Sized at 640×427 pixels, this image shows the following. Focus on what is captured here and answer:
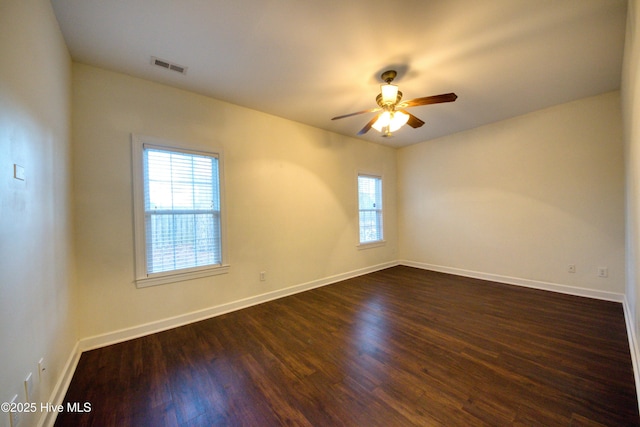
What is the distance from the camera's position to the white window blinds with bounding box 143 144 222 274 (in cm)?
260

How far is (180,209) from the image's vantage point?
2.77 m

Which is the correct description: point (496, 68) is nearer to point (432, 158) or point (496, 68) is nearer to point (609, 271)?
point (432, 158)

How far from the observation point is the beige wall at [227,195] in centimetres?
229

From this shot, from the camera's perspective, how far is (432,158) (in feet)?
16.1

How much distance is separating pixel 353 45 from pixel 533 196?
3.67 meters

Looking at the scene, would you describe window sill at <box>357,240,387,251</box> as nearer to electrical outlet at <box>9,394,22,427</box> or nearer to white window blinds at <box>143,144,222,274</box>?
white window blinds at <box>143,144,222,274</box>

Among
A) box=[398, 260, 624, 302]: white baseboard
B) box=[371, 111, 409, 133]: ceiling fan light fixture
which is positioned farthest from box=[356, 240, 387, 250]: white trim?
box=[371, 111, 409, 133]: ceiling fan light fixture

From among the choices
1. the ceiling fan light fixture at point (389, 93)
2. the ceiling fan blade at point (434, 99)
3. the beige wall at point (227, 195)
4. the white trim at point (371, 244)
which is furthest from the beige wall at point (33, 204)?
the white trim at point (371, 244)

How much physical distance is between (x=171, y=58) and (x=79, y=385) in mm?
2856

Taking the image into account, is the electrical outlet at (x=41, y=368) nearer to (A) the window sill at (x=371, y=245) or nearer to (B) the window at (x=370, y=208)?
(A) the window sill at (x=371, y=245)

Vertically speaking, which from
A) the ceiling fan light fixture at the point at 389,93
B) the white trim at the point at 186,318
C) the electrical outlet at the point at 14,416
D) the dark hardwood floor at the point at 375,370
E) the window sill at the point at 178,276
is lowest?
the dark hardwood floor at the point at 375,370

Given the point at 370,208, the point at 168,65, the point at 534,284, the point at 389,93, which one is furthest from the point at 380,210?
the point at 168,65

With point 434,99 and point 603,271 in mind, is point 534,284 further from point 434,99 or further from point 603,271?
point 434,99

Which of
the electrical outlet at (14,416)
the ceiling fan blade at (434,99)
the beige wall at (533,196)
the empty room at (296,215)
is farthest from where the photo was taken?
the beige wall at (533,196)
